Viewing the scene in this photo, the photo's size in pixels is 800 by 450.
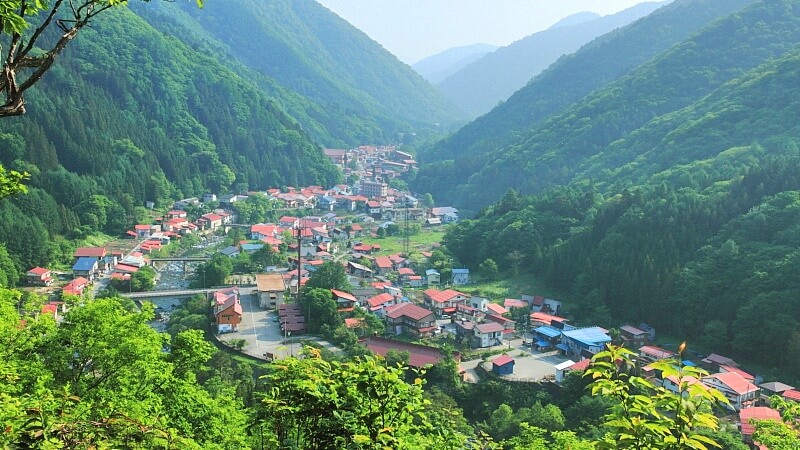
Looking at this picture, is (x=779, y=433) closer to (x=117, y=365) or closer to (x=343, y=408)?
(x=343, y=408)

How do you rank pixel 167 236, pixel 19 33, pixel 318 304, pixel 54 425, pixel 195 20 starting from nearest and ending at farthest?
pixel 19 33 → pixel 54 425 → pixel 318 304 → pixel 167 236 → pixel 195 20

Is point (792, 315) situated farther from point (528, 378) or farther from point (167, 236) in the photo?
point (167, 236)

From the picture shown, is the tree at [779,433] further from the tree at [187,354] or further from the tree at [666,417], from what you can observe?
the tree at [187,354]

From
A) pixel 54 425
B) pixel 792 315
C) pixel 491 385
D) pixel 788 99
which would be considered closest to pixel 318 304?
pixel 491 385

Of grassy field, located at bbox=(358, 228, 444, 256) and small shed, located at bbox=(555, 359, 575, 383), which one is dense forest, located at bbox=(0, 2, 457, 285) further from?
small shed, located at bbox=(555, 359, 575, 383)

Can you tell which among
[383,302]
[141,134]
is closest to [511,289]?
[383,302]

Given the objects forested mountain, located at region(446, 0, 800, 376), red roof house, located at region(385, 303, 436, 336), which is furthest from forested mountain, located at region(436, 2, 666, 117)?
red roof house, located at region(385, 303, 436, 336)
